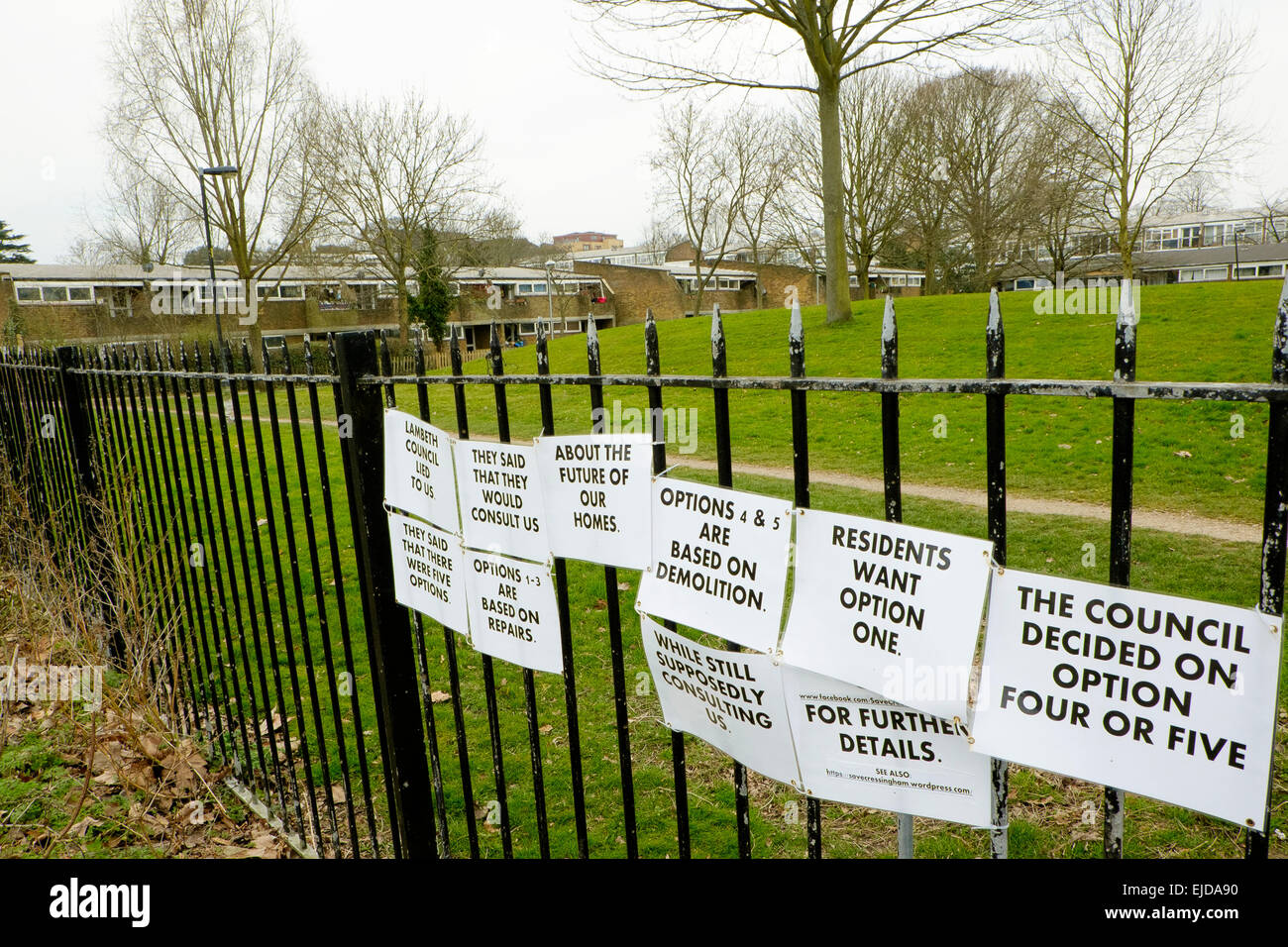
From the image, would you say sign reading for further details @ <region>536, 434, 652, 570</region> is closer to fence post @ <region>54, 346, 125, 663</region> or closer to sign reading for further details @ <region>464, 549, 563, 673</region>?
sign reading for further details @ <region>464, 549, 563, 673</region>

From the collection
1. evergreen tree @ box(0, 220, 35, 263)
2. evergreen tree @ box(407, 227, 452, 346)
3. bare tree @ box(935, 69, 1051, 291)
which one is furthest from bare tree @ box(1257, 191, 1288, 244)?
evergreen tree @ box(0, 220, 35, 263)

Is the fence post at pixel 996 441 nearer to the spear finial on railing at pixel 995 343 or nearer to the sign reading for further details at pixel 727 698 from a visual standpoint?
the spear finial on railing at pixel 995 343

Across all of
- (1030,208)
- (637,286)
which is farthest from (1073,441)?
(637,286)

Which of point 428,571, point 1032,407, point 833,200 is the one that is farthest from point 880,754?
point 833,200

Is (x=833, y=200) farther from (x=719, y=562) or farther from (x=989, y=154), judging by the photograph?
(x=989, y=154)

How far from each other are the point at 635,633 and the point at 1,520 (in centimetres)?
523

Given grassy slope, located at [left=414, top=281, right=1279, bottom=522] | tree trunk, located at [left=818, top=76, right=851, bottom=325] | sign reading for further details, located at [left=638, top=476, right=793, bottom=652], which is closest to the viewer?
sign reading for further details, located at [left=638, top=476, right=793, bottom=652]

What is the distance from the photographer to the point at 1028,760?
1.48 meters

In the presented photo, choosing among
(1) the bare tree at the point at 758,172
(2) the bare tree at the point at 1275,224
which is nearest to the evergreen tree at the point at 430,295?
(1) the bare tree at the point at 758,172

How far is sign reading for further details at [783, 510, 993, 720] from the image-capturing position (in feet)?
5.08

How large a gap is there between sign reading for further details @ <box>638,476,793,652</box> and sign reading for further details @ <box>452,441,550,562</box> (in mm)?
441

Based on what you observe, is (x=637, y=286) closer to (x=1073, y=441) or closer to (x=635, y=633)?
(x=1073, y=441)
